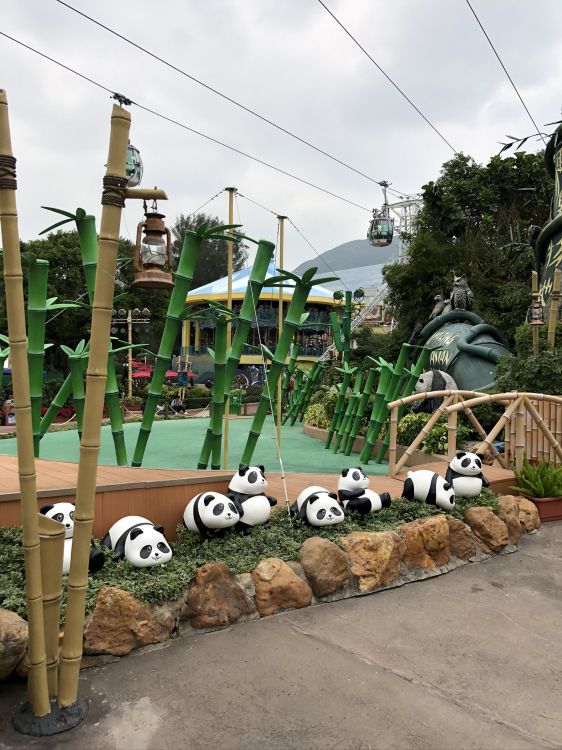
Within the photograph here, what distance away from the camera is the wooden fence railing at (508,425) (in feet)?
20.1

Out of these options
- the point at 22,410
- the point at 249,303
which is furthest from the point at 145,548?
the point at 249,303

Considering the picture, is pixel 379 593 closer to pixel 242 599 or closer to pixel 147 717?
pixel 242 599

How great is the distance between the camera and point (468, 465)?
533 centimetres

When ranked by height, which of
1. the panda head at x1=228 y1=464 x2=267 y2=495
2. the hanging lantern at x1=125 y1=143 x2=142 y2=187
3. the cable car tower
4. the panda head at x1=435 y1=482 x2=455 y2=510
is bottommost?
the panda head at x1=435 y1=482 x2=455 y2=510

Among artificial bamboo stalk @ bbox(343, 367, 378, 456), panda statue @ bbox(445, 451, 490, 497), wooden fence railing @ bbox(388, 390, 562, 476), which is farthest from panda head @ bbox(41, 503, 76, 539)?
artificial bamboo stalk @ bbox(343, 367, 378, 456)

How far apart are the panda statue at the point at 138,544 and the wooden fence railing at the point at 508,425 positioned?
3161mm

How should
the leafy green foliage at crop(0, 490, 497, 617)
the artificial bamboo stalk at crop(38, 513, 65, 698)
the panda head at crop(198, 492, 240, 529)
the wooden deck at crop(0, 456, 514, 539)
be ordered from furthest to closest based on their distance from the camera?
the panda head at crop(198, 492, 240, 529), the wooden deck at crop(0, 456, 514, 539), the leafy green foliage at crop(0, 490, 497, 617), the artificial bamboo stalk at crop(38, 513, 65, 698)

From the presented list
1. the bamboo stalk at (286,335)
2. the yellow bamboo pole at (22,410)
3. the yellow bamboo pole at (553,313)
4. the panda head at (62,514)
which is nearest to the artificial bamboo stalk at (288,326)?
the bamboo stalk at (286,335)

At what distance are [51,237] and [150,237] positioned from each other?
24.3 metres

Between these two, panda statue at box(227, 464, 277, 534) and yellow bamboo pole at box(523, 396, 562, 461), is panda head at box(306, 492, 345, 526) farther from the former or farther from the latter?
yellow bamboo pole at box(523, 396, 562, 461)

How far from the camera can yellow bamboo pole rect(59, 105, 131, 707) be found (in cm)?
240

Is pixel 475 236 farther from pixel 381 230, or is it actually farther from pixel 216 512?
pixel 216 512

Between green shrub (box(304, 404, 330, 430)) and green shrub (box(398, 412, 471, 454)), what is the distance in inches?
85.8

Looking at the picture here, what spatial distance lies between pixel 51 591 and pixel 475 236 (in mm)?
19741
